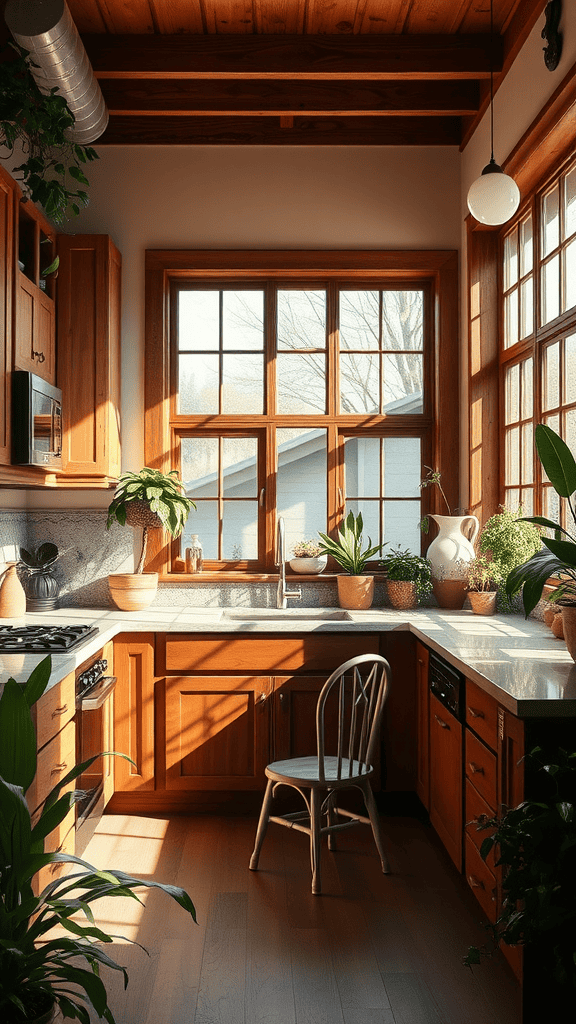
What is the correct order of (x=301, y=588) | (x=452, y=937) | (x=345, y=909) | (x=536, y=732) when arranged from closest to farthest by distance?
(x=536, y=732)
(x=452, y=937)
(x=345, y=909)
(x=301, y=588)

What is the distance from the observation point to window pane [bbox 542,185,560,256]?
3.39 meters

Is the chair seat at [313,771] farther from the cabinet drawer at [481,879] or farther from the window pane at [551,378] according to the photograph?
the window pane at [551,378]

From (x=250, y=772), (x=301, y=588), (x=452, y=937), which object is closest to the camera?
(x=452, y=937)

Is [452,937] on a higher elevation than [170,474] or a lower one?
lower

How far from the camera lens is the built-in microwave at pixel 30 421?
316 centimetres

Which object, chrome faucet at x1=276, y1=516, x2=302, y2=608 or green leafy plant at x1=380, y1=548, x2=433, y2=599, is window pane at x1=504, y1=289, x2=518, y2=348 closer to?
green leafy plant at x1=380, y1=548, x2=433, y2=599

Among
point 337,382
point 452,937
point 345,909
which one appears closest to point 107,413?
point 337,382

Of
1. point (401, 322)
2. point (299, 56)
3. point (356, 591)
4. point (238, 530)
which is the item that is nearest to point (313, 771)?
point (356, 591)

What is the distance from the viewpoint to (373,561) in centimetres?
436

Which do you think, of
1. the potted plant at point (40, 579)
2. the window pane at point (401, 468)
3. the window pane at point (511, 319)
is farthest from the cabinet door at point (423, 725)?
the potted plant at point (40, 579)

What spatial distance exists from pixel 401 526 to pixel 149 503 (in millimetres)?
1355

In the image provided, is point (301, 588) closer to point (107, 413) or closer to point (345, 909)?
point (107, 413)

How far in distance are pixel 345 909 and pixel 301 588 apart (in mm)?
1769

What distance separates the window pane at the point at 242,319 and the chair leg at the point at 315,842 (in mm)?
2403
